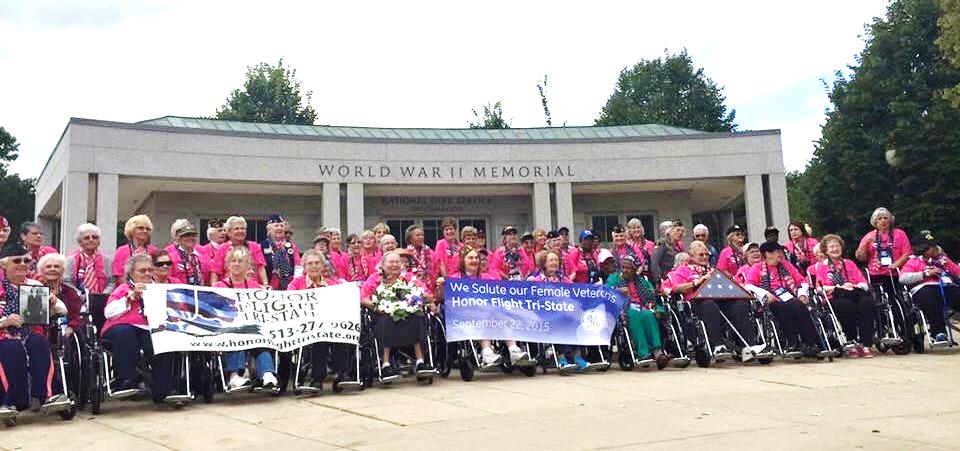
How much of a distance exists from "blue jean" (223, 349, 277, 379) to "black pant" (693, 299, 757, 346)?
4.72 metres

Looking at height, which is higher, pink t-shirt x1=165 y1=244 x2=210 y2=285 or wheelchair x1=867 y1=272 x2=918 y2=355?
pink t-shirt x1=165 y1=244 x2=210 y2=285

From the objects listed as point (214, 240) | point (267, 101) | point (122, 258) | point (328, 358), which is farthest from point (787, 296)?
point (267, 101)

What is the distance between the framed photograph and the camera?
20.0 feet

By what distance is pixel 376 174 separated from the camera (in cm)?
1877

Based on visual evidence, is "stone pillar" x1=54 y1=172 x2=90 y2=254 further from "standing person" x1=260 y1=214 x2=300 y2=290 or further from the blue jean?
the blue jean

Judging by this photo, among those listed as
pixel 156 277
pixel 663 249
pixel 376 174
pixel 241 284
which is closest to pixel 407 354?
pixel 241 284

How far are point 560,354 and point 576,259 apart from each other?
1.54 metres

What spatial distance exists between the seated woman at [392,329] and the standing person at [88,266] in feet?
7.85

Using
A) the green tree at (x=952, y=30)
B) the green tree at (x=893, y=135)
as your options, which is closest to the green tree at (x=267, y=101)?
the green tree at (x=893, y=135)

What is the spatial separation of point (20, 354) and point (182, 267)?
1961 mm

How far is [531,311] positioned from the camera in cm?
876

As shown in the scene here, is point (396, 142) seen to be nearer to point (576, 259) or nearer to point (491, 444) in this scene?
point (576, 259)

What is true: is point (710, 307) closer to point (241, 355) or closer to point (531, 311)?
point (531, 311)

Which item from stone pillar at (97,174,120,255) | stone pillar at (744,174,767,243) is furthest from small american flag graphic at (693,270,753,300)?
stone pillar at (97,174,120,255)
